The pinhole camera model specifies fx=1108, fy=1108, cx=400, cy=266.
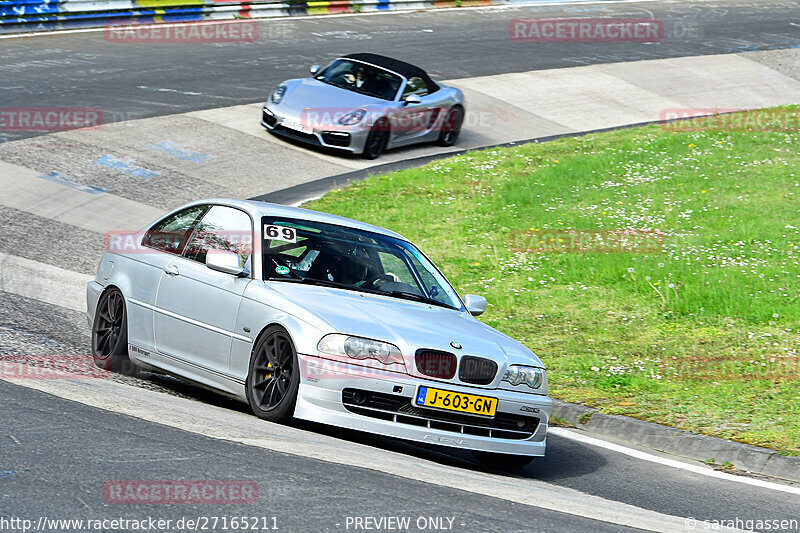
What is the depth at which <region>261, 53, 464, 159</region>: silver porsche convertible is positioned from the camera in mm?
17656

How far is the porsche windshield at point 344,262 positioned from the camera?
7578 millimetres

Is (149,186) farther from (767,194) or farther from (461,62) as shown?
(461,62)

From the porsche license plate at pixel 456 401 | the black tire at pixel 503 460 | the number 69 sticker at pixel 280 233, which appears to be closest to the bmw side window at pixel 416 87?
the number 69 sticker at pixel 280 233

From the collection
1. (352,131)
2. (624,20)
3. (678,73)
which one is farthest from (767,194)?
(624,20)

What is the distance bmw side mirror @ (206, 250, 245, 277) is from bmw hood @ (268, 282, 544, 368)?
11.6 inches

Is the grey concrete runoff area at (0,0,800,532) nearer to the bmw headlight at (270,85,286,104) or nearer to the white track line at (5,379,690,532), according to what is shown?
the white track line at (5,379,690,532)

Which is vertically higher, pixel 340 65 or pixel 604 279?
pixel 340 65

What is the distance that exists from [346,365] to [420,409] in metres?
0.52

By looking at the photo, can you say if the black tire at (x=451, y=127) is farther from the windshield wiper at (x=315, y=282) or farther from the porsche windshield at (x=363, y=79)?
the windshield wiper at (x=315, y=282)

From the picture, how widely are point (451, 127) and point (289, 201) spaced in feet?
18.0

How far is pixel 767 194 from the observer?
15.1 metres

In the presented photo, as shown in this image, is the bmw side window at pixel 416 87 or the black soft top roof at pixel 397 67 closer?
the bmw side window at pixel 416 87

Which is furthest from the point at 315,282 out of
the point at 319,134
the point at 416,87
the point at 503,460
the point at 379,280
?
the point at 416,87

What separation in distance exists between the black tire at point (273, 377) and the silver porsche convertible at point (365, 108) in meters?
10.9
